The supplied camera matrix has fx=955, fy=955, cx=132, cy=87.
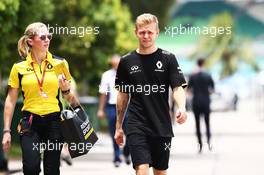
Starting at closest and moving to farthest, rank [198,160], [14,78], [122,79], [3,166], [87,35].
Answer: [14,78] < [122,79] < [3,166] < [198,160] < [87,35]

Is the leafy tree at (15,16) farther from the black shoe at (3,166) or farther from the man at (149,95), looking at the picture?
the man at (149,95)

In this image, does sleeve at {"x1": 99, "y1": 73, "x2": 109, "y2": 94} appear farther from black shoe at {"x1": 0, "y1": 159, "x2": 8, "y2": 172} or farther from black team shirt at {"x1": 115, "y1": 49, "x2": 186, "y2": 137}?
black team shirt at {"x1": 115, "y1": 49, "x2": 186, "y2": 137}

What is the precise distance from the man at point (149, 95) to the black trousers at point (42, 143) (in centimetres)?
71

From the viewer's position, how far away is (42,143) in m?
8.95

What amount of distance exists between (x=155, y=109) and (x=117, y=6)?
20375mm

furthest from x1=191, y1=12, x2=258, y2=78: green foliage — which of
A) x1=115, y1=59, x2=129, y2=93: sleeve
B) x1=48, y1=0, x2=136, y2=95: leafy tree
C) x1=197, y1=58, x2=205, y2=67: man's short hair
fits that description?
x1=115, y1=59, x2=129, y2=93: sleeve

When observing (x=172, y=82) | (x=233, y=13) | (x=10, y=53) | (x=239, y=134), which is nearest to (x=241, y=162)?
(x=10, y=53)

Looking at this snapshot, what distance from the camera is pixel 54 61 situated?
902 centimetres

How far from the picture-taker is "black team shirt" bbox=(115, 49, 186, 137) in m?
8.92

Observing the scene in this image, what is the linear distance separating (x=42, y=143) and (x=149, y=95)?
3.61 feet

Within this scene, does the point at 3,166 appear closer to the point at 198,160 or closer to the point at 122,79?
the point at 198,160

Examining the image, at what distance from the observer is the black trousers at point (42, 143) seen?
8.77 meters

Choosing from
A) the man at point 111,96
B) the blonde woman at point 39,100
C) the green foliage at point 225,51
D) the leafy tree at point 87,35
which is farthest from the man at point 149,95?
the green foliage at point 225,51

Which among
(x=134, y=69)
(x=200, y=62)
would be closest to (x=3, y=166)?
(x=200, y=62)
